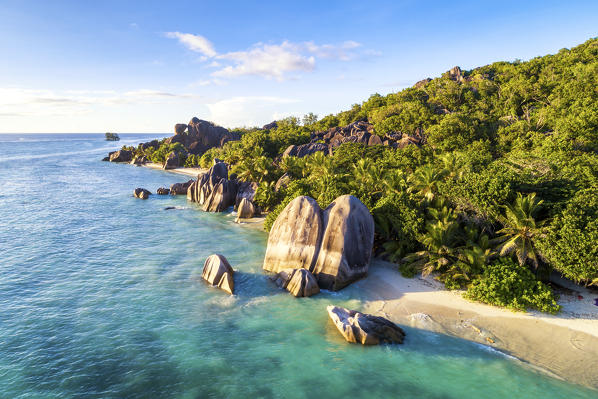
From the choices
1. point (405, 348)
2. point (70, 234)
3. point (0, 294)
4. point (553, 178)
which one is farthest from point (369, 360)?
point (70, 234)

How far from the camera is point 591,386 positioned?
47.1 feet

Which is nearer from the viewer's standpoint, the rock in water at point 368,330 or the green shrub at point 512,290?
the rock in water at point 368,330

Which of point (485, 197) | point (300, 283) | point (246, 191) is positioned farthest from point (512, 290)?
point (246, 191)

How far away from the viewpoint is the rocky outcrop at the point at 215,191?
49.1 m

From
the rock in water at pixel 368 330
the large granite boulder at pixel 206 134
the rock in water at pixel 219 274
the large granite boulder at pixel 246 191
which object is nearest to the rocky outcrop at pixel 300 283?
the rock in water at pixel 219 274

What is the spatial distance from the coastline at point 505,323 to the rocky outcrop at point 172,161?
89351 mm

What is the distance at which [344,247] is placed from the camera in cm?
2320

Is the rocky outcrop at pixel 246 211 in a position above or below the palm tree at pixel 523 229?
below

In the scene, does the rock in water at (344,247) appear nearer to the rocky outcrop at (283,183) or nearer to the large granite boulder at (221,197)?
the rocky outcrop at (283,183)

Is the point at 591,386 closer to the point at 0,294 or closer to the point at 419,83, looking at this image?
the point at 0,294

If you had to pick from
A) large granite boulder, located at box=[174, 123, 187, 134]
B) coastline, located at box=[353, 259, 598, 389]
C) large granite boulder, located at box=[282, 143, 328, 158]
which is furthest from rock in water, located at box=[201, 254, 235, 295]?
large granite boulder, located at box=[174, 123, 187, 134]

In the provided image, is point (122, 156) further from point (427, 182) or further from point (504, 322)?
point (504, 322)

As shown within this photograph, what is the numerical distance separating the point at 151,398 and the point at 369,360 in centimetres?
1090

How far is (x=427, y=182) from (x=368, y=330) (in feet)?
52.7
